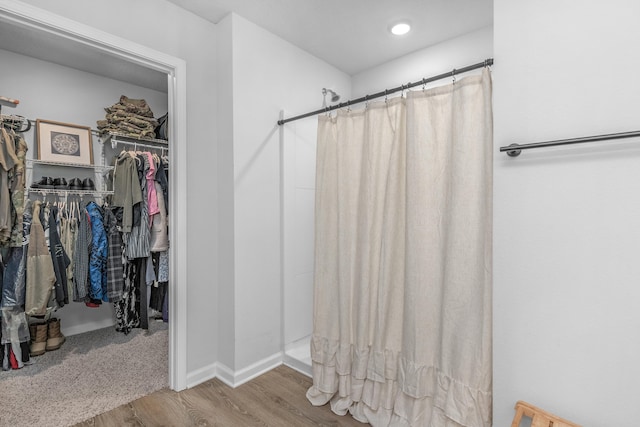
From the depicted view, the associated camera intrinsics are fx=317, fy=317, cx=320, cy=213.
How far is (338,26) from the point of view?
2.28 metres

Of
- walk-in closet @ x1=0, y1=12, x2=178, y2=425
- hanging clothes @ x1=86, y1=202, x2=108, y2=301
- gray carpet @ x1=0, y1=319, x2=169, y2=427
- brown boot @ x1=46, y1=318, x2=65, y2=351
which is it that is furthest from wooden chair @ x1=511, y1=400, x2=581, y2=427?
brown boot @ x1=46, y1=318, x2=65, y2=351

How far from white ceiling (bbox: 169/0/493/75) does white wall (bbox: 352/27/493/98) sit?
0.21ft

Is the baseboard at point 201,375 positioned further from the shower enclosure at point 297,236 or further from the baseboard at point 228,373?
the shower enclosure at point 297,236

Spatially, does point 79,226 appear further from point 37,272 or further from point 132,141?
point 132,141

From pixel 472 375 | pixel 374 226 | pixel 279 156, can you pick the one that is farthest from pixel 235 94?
pixel 472 375

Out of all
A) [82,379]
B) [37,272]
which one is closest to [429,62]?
[37,272]

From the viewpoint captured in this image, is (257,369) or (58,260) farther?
(58,260)

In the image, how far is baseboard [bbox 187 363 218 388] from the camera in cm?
207

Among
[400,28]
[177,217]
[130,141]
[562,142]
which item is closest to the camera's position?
[562,142]

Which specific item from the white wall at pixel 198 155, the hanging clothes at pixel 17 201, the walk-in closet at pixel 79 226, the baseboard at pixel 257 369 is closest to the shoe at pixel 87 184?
the walk-in closet at pixel 79 226

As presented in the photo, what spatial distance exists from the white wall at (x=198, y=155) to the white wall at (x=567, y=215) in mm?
1718

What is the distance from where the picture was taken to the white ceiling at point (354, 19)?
6.64 feet

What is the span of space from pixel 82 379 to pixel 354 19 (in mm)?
3143

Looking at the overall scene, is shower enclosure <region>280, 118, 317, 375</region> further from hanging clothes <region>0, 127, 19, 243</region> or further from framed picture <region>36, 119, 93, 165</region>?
framed picture <region>36, 119, 93, 165</region>
